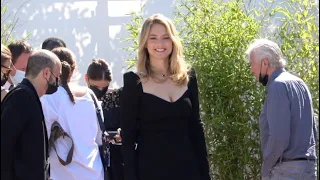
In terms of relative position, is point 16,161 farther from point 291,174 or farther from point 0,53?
point 291,174

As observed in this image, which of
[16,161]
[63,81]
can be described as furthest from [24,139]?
[63,81]

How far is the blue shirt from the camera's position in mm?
4352

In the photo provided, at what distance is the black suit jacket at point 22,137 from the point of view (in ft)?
11.4

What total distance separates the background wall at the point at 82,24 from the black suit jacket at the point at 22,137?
4143 mm

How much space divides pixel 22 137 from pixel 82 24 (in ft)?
14.4

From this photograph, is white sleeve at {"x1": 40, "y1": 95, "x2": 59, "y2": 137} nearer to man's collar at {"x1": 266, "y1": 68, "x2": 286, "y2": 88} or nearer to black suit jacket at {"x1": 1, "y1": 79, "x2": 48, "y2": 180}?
black suit jacket at {"x1": 1, "y1": 79, "x2": 48, "y2": 180}

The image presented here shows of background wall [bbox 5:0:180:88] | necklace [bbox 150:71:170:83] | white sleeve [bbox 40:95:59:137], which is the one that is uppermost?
background wall [bbox 5:0:180:88]

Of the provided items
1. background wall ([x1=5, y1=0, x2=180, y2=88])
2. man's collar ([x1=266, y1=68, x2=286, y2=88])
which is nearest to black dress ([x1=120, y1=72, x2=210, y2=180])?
man's collar ([x1=266, y1=68, x2=286, y2=88])

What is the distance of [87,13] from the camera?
309 inches

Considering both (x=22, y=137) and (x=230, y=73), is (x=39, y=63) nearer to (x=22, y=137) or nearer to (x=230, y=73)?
(x=22, y=137)

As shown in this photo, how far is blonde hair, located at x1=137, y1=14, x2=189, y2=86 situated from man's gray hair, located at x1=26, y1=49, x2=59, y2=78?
541 mm

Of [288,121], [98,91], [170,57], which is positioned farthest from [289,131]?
[98,91]

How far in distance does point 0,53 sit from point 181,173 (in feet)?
3.82

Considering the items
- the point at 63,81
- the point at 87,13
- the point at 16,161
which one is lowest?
the point at 16,161
